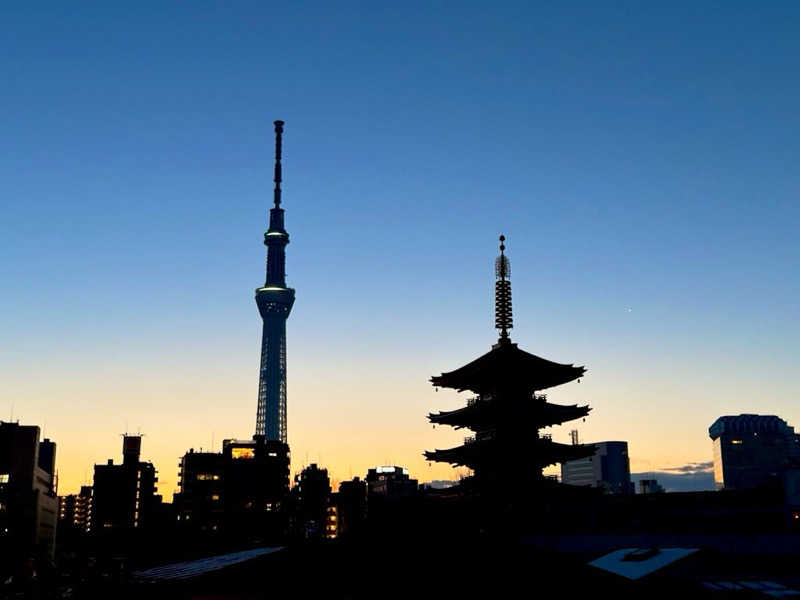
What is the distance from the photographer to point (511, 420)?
71.5 m

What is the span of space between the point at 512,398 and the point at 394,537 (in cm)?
4883

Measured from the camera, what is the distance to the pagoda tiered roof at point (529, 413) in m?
71.8

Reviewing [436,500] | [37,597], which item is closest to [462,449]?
[436,500]

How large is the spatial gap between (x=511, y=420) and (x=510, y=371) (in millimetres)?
4084

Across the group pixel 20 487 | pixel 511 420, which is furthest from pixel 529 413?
pixel 20 487

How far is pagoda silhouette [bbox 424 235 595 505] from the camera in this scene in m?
70.6

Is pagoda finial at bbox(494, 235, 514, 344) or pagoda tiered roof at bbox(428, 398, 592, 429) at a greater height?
pagoda finial at bbox(494, 235, 514, 344)

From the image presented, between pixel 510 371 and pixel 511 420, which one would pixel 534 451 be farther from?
pixel 510 371

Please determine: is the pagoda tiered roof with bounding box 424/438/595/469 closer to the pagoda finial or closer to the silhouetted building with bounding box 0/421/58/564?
the pagoda finial

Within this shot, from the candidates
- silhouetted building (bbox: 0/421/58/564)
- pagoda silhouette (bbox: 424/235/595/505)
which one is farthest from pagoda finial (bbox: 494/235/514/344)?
silhouetted building (bbox: 0/421/58/564)

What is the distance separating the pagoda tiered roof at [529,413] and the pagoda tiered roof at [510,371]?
5.75ft

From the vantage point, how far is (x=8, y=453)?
171000 mm

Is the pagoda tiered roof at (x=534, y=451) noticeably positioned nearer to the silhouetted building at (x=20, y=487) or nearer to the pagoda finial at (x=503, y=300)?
the pagoda finial at (x=503, y=300)

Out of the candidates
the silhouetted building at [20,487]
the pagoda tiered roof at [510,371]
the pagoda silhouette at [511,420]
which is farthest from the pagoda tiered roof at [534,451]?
the silhouetted building at [20,487]
